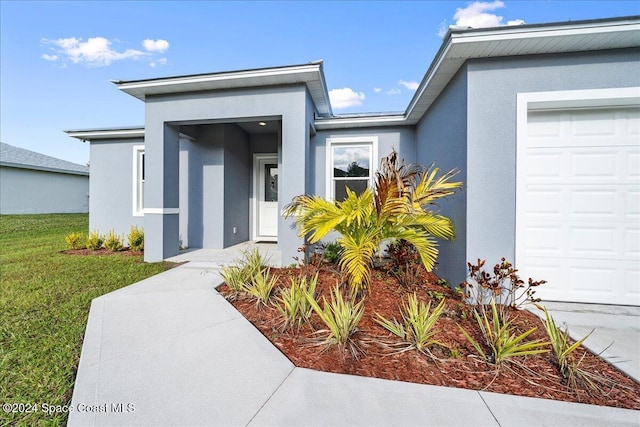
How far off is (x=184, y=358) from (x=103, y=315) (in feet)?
4.96

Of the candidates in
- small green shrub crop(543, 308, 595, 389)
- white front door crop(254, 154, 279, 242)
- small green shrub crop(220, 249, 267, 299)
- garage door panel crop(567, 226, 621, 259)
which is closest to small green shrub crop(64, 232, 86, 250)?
white front door crop(254, 154, 279, 242)

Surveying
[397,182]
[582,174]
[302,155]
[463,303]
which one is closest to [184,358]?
[397,182]

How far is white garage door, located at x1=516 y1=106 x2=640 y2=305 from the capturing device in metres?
3.29

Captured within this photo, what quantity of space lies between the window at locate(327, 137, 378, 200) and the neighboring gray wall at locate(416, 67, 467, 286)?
162 centimetres

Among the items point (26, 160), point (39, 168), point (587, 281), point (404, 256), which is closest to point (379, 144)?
point (404, 256)

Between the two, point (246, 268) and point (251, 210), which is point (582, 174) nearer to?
point (246, 268)

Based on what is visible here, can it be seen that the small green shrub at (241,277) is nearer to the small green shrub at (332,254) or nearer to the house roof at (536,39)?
the small green shrub at (332,254)

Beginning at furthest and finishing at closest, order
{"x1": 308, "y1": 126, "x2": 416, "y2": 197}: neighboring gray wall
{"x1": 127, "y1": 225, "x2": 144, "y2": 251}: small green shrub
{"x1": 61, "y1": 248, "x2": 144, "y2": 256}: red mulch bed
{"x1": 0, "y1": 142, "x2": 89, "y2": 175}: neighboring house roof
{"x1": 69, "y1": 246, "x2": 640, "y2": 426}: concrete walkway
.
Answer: {"x1": 0, "y1": 142, "x2": 89, "y2": 175}: neighboring house roof
{"x1": 127, "y1": 225, "x2": 144, "y2": 251}: small green shrub
{"x1": 61, "y1": 248, "x2": 144, "y2": 256}: red mulch bed
{"x1": 308, "y1": 126, "x2": 416, "y2": 197}: neighboring gray wall
{"x1": 69, "y1": 246, "x2": 640, "y2": 426}: concrete walkway

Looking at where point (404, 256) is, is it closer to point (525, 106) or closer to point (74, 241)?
point (525, 106)

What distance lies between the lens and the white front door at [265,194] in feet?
25.3

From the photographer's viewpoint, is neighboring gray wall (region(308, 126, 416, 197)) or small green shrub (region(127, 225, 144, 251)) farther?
small green shrub (region(127, 225, 144, 251))

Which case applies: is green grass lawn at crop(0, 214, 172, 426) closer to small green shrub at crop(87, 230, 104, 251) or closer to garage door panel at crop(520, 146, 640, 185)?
small green shrub at crop(87, 230, 104, 251)

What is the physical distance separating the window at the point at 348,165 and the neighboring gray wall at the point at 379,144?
12 centimetres

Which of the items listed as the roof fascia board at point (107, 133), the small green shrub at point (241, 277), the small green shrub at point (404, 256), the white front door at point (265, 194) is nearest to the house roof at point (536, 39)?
the small green shrub at point (404, 256)
